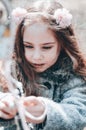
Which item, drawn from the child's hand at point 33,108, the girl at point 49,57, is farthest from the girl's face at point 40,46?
the child's hand at point 33,108

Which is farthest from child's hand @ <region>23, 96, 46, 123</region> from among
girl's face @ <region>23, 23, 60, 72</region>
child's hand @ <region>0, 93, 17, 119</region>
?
girl's face @ <region>23, 23, 60, 72</region>

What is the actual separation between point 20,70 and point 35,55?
2.1 inches

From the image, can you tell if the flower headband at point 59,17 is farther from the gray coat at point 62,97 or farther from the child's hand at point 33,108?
the child's hand at point 33,108

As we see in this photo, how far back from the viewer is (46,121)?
82 centimetres

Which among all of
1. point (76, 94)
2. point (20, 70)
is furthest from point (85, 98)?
point (20, 70)

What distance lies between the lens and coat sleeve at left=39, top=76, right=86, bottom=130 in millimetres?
827

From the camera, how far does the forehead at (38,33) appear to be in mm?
896

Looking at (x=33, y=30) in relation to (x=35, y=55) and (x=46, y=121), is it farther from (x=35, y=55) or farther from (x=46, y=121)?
(x=46, y=121)

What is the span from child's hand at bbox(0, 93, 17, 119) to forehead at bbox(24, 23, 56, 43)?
17cm

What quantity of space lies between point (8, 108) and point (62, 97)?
19cm

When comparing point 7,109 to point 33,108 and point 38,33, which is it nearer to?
point 33,108

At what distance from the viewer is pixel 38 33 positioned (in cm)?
90

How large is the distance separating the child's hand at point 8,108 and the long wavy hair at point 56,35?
169 mm

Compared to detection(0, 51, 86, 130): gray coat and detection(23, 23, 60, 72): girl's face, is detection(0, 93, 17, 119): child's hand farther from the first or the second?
detection(23, 23, 60, 72): girl's face
